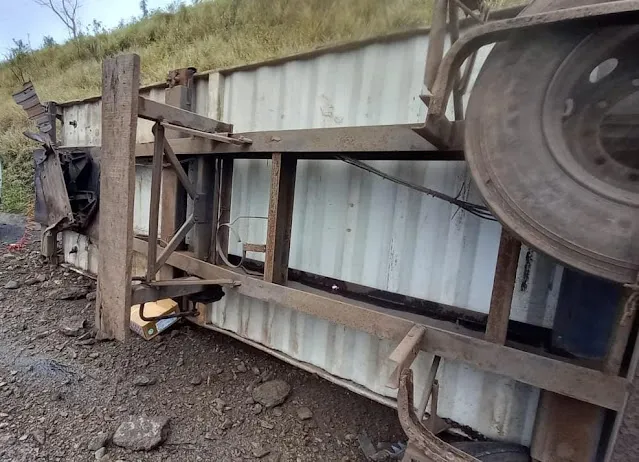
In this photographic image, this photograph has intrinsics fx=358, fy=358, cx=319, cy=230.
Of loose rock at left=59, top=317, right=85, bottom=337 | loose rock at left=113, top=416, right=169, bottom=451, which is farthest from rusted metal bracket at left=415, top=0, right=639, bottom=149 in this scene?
loose rock at left=59, top=317, right=85, bottom=337

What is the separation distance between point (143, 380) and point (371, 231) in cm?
185

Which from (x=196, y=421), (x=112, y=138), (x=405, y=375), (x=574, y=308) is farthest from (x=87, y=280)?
(x=574, y=308)

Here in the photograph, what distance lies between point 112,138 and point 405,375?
4.98ft

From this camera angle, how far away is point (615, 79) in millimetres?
927

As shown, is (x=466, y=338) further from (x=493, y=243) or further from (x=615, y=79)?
(x=615, y=79)

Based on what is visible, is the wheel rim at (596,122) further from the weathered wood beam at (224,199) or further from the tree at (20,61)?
the tree at (20,61)

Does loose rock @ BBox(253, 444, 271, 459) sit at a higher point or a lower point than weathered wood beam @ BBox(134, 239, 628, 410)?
lower

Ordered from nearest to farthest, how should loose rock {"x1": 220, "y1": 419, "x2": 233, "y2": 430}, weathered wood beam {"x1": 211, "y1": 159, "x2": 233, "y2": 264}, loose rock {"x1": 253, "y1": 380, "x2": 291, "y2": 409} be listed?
loose rock {"x1": 220, "y1": 419, "x2": 233, "y2": 430}
loose rock {"x1": 253, "y1": 380, "x2": 291, "y2": 409}
weathered wood beam {"x1": 211, "y1": 159, "x2": 233, "y2": 264}

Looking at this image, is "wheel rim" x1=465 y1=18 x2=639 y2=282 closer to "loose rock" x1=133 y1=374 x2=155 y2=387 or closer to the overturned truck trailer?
the overturned truck trailer

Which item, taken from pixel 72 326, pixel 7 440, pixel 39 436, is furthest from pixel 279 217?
pixel 72 326

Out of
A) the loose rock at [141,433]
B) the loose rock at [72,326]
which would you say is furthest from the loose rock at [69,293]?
the loose rock at [141,433]

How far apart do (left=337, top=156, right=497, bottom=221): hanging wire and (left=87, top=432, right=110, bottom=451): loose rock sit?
197cm

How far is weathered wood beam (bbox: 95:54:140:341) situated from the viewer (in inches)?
58.6

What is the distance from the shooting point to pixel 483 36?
928 mm
